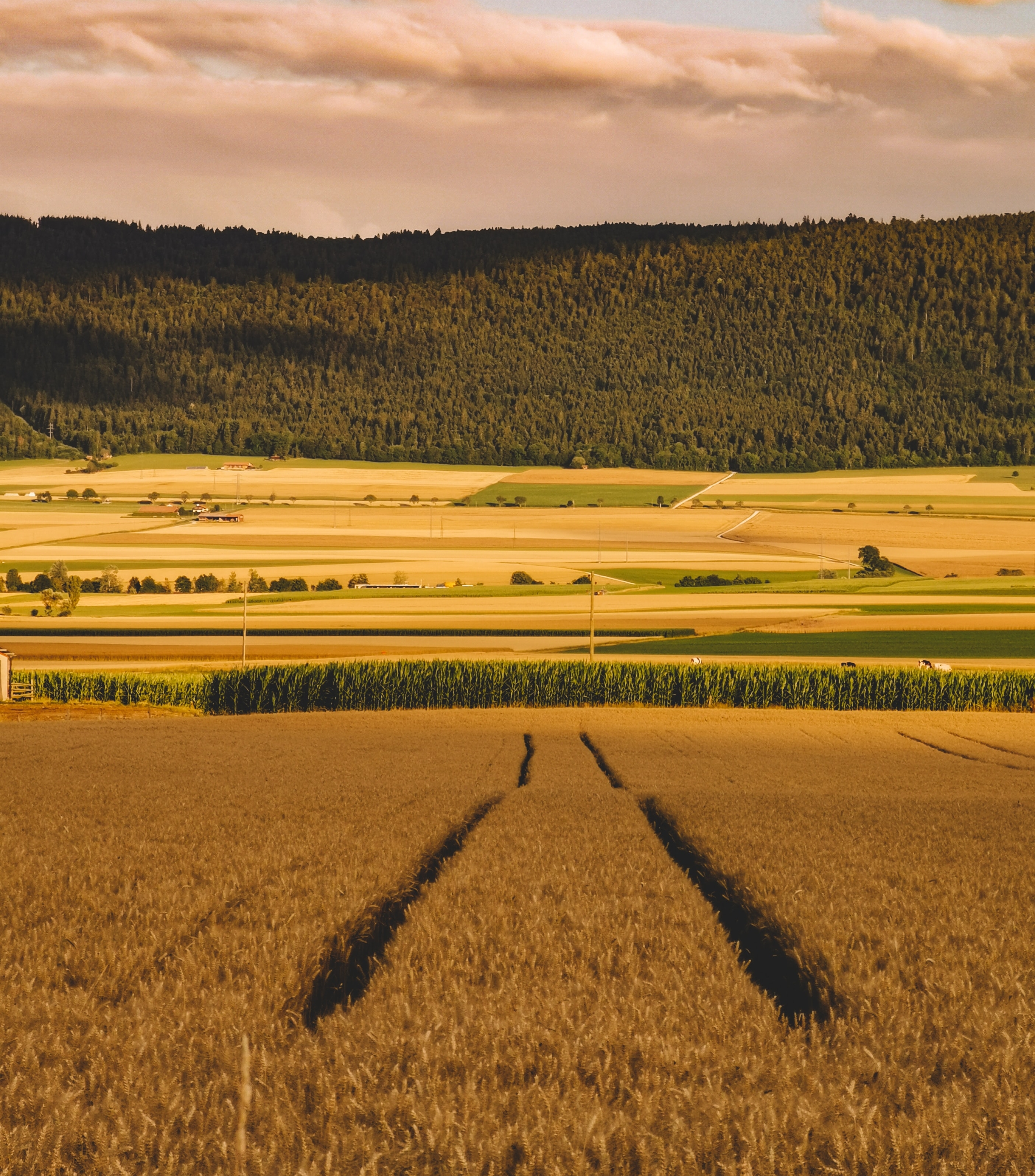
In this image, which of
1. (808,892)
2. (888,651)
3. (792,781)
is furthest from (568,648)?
(808,892)

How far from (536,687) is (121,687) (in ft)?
69.2

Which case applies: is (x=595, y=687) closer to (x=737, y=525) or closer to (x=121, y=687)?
(x=121, y=687)

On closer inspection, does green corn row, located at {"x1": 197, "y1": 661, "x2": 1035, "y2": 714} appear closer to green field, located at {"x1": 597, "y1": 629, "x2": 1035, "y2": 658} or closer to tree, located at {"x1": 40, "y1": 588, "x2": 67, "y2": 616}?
green field, located at {"x1": 597, "y1": 629, "x2": 1035, "y2": 658}

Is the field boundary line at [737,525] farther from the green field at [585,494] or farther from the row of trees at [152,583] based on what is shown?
the row of trees at [152,583]

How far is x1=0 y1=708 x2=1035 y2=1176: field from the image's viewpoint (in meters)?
4.44

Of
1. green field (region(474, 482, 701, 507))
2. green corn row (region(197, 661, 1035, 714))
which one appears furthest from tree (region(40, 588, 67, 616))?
green field (region(474, 482, 701, 507))

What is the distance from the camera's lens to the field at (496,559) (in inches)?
2810

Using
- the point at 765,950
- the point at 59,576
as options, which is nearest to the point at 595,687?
the point at 765,950

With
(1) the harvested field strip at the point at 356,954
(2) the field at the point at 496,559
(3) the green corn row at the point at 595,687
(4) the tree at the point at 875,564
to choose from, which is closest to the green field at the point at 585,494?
(2) the field at the point at 496,559

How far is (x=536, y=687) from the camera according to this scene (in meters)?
55.0

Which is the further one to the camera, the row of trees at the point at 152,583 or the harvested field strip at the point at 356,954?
the row of trees at the point at 152,583

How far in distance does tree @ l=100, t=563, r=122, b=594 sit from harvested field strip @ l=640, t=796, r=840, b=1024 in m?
86.0

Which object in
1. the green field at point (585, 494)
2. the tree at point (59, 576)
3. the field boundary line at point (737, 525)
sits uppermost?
the green field at point (585, 494)

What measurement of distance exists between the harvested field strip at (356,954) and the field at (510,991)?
0.10ft
